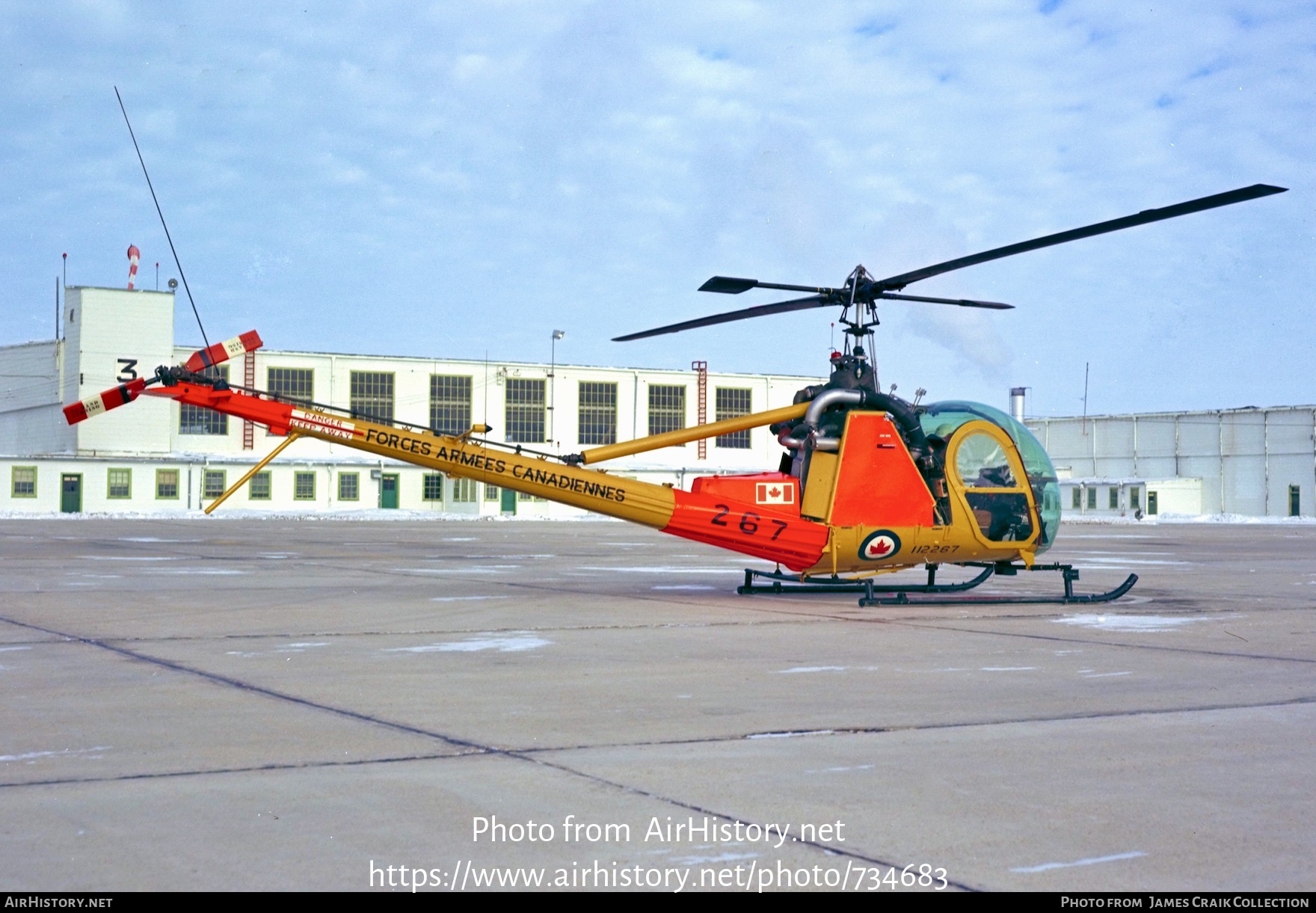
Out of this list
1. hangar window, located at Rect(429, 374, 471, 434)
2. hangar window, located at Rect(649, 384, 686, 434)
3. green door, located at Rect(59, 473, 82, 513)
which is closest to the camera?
green door, located at Rect(59, 473, 82, 513)

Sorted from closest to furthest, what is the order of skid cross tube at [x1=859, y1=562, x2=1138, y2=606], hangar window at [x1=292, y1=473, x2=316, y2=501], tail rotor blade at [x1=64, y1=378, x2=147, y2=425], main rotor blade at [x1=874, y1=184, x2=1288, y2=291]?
main rotor blade at [x1=874, y1=184, x2=1288, y2=291], tail rotor blade at [x1=64, y1=378, x2=147, y2=425], skid cross tube at [x1=859, y1=562, x2=1138, y2=606], hangar window at [x1=292, y1=473, x2=316, y2=501]

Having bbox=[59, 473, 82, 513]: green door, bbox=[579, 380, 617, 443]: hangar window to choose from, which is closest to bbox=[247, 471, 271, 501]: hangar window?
bbox=[59, 473, 82, 513]: green door

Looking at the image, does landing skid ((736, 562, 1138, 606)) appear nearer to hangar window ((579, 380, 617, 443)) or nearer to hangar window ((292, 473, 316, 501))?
hangar window ((292, 473, 316, 501))

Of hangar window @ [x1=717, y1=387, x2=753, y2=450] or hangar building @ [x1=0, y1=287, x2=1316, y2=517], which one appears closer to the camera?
hangar building @ [x1=0, y1=287, x2=1316, y2=517]

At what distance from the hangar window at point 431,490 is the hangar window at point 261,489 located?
764 cm

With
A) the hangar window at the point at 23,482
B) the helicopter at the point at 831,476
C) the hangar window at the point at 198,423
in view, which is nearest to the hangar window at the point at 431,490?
the hangar window at the point at 198,423

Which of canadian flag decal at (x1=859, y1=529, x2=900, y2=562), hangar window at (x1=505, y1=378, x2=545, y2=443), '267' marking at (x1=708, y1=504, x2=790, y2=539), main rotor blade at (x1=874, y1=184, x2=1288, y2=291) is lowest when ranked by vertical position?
canadian flag decal at (x1=859, y1=529, x2=900, y2=562)

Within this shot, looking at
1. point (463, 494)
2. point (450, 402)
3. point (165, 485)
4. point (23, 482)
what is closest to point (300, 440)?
point (165, 485)

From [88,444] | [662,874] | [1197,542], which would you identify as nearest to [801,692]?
[662,874]

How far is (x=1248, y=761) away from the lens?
19.6 feet

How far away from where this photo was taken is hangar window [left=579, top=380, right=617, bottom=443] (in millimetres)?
68750

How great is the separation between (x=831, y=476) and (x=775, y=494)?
26.3 inches

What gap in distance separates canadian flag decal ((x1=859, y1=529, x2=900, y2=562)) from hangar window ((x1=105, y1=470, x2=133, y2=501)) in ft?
170
